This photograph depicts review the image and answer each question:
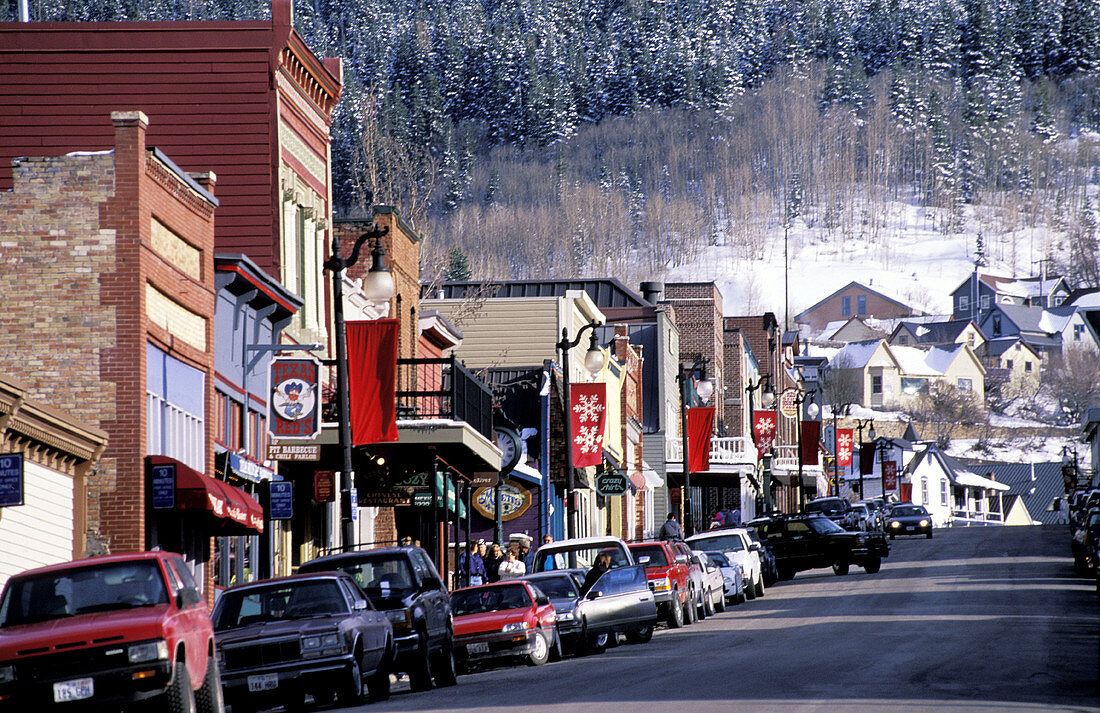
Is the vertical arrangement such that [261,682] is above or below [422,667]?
above

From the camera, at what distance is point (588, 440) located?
123ft

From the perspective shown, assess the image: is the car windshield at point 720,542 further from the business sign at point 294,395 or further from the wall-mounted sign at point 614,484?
the business sign at point 294,395

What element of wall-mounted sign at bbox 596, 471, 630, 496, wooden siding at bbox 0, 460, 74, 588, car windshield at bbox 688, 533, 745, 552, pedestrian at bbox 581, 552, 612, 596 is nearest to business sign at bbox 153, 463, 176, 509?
wooden siding at bbox 0, 460, 74, 588

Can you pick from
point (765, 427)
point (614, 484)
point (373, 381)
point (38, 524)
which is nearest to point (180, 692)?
point (38, 524)

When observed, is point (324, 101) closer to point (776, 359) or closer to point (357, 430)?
point (357, 430)

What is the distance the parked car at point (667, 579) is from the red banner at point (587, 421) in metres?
7.17

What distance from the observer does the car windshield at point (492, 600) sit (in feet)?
76.2

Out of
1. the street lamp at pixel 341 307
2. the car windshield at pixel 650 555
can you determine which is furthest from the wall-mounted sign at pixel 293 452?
the car windshield at pixel 650 555

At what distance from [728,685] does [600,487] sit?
24.7 m

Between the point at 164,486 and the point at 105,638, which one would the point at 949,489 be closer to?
the point at 164,486

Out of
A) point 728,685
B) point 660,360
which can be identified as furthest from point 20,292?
point 660,360

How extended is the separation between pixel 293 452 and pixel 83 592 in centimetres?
1264

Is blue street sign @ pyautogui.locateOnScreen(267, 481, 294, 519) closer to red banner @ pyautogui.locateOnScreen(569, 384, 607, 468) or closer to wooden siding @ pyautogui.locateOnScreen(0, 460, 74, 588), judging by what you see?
wooden siding @ pyautogui.locateOnScreen(0, 460, 74, 588)

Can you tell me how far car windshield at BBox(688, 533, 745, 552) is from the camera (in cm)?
3781
